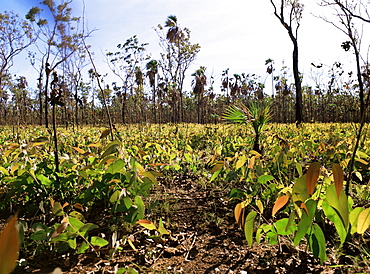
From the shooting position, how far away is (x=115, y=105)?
167 feet

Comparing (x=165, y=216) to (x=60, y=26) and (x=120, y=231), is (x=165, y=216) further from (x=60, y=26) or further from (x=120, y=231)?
(x=60, y=26)

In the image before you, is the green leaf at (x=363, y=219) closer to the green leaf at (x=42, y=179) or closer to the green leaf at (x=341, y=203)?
the green leaf at (x=341, y=203)

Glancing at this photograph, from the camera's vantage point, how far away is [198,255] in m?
1.82

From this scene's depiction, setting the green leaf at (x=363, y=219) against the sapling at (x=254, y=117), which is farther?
Answer: the sapling at (x=254, y=117)

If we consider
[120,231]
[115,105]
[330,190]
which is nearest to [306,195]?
[330,190]

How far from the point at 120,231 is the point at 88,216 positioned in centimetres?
41

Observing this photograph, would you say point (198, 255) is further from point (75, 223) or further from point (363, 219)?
point (363, 219)

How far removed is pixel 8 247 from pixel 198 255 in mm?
1663

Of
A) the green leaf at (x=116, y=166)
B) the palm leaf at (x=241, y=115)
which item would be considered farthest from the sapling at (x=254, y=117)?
the green leaf at (x=116, y=166)

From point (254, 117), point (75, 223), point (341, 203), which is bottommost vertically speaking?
point (75, 223)

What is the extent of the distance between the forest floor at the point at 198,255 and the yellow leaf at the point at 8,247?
103cm

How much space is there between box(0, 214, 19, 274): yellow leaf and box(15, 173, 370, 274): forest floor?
1033 mm

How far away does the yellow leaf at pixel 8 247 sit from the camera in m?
0.34

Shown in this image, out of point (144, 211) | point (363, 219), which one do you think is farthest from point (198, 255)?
point (363, 219)
